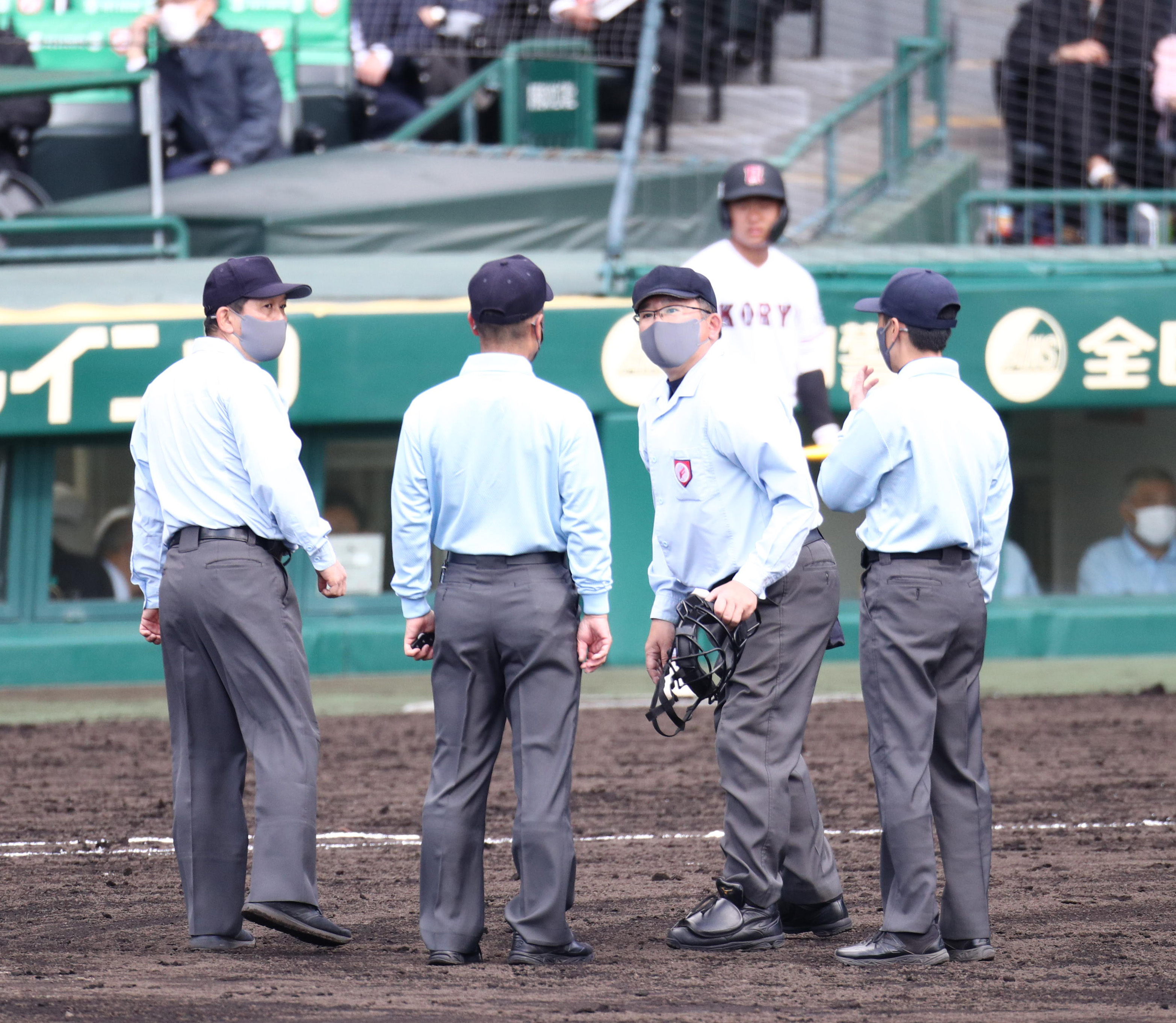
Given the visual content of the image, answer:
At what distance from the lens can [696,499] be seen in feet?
15.3

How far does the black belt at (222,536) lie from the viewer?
4660 mm

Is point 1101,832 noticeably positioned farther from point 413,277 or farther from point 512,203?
point 512,203

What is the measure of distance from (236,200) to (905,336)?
25.3ft

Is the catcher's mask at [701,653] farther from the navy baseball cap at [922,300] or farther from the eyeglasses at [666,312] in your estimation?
the navy baseball cap at [922,300]

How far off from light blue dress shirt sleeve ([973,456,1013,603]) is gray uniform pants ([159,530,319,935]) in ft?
5.93

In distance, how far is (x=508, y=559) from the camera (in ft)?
14.7

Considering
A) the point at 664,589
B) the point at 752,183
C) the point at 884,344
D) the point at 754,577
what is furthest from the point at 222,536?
the point at 752,183

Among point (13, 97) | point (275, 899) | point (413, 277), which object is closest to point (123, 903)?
point (275, 899)

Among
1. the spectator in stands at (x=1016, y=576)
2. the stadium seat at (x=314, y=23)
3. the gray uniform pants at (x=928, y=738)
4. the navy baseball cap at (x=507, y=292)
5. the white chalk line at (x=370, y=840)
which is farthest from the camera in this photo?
the stadium seat at (x=314, y=23)

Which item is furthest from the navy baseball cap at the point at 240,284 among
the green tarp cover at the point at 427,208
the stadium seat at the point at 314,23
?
the stadium seat at the point at 314,23

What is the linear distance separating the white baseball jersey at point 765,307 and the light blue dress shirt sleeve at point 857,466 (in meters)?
2.59

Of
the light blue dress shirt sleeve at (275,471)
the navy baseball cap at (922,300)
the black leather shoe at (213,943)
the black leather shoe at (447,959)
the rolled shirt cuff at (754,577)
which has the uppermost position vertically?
the navy baseball cap at (922,300)

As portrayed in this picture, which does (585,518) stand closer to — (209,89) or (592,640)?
(592,640)

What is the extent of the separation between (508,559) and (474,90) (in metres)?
9.48
